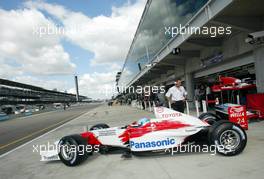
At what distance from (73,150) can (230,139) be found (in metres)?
3.01

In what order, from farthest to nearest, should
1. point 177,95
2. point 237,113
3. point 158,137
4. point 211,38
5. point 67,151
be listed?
1. point 211,38
2. point 177,95
3. point 237,113
4. point 67,151
5. point 158,137

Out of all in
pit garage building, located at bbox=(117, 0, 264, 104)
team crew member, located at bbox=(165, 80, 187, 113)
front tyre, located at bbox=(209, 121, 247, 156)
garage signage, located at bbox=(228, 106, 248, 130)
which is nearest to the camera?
front tyre, located at bbox=(209, 121, 247, 156)

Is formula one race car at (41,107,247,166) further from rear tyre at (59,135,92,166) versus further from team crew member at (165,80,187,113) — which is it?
team crew member at (165,80,187,113)

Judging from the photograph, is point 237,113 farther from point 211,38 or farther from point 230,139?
point 211,38

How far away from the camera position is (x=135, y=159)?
15.2ft

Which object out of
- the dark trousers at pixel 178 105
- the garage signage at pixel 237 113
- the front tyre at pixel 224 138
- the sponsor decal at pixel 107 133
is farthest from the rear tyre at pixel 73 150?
the garage signage at pixel 237 113

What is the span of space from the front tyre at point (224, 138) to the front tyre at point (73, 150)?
2497 mm

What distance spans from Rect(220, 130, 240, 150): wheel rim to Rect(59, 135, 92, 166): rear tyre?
8.77ft

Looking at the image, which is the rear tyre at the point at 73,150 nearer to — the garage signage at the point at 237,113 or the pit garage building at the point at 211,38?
the garage signage at the point at 237,113

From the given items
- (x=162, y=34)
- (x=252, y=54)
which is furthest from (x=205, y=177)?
(x=162, y=34)

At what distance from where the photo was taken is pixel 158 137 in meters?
4.43

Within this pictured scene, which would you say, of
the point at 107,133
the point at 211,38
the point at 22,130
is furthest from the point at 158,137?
the point at 22,130

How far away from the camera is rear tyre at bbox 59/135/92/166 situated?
181 inches

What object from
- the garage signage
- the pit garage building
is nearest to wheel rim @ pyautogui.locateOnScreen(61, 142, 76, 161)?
the garage signage
